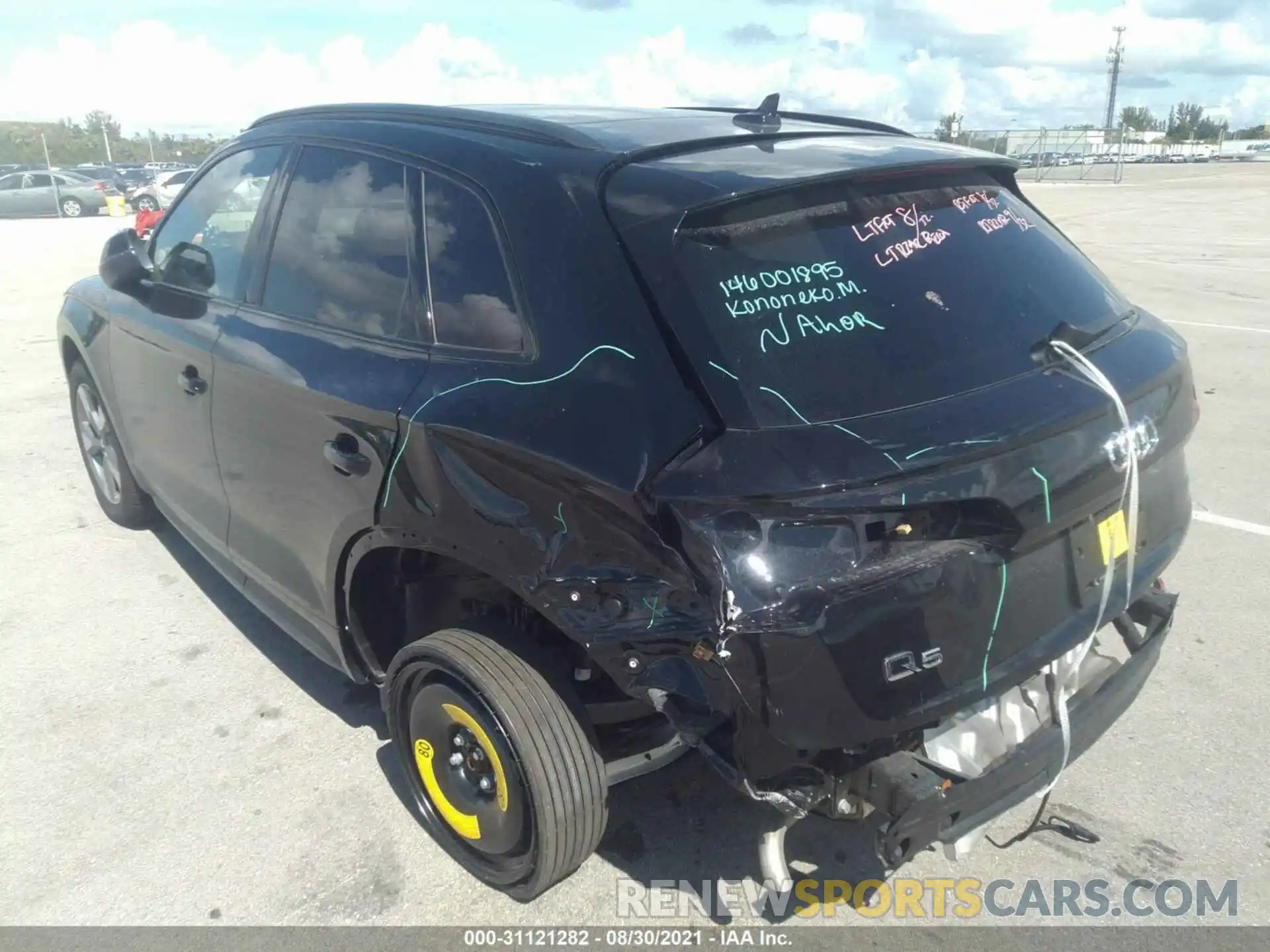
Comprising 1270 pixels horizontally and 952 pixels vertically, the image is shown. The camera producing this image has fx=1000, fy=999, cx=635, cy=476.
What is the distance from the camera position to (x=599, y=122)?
2697mm

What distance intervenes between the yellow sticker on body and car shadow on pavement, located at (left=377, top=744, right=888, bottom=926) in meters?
1.00

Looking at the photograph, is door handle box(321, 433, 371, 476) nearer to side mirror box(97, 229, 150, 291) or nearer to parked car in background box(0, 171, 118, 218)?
side mirror box(97, 229, 150, 291)

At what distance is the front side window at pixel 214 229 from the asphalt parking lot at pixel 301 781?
139 centimetres

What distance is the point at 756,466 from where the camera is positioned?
1.91 metres

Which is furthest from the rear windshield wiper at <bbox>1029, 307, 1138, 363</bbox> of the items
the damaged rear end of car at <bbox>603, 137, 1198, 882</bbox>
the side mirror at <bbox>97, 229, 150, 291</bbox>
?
the side mirror at <bbox>97, 229, 150, 291</bbox>

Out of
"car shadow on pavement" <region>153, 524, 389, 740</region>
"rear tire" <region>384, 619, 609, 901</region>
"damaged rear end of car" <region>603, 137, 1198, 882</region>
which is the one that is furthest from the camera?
"car shadow on pavement" <region>153, 524, 389, 740</region>

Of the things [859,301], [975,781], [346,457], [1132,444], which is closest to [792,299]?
[859,301]

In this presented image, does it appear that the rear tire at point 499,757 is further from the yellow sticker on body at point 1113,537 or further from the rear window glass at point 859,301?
the yellow sticker on body at point 1113,537

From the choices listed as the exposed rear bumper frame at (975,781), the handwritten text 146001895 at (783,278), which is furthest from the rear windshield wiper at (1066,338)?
the exposed rear bumper frame at (975,781)

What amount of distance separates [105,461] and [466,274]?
324cm

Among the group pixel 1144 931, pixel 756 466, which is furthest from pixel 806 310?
pixel 1144 931

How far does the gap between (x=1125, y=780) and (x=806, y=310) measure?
1.87 m

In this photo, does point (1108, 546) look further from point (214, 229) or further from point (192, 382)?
point (214, 229)

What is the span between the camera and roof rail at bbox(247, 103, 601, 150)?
250 cm
